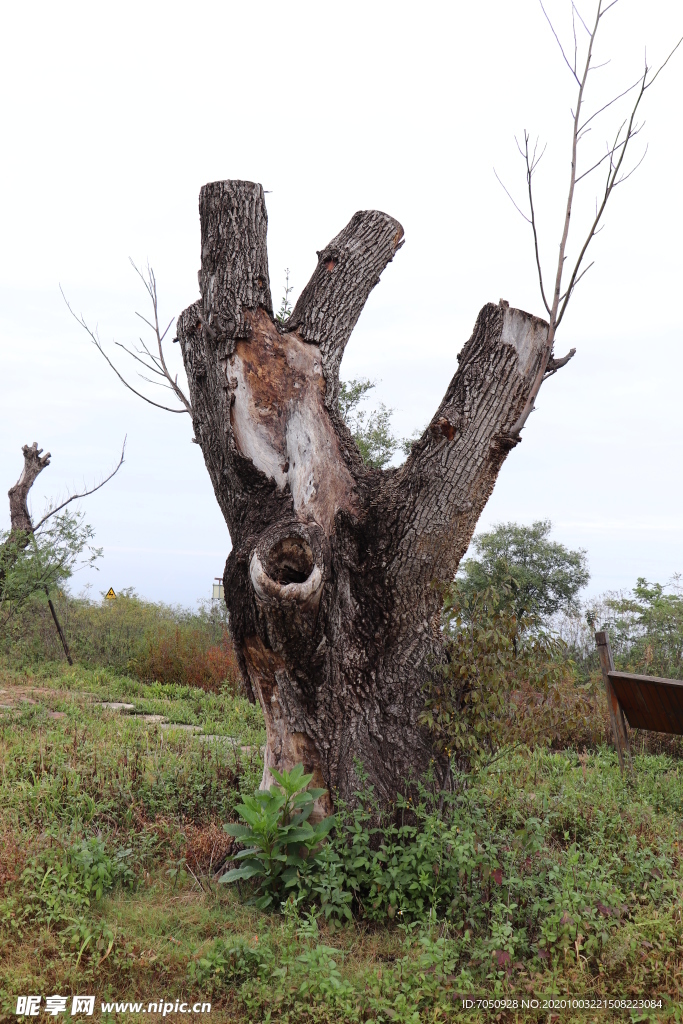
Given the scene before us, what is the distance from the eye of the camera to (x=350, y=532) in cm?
447

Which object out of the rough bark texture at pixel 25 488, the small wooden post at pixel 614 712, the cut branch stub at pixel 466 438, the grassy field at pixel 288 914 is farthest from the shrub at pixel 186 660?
the cut branch stub at pixel 466 438

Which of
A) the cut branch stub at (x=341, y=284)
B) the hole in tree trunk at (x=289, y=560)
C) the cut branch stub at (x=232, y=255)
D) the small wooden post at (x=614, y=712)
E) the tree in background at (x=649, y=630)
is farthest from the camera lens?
the tree in background at (x=649, y=630)

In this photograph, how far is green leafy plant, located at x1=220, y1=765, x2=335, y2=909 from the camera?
12.5 ft

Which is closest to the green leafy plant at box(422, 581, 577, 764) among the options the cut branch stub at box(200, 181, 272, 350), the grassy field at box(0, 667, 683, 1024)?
the grassy field at box(0, 667, 683, 1024)

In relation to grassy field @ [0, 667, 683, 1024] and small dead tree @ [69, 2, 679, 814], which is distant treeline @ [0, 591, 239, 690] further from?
small dead tree @ [69, 2, 679, 814]

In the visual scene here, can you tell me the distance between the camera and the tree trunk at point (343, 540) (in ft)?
13.9

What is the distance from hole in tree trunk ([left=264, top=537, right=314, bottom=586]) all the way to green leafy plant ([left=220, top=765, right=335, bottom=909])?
3.45 feet

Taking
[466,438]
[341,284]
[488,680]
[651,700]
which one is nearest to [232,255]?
[341,284]

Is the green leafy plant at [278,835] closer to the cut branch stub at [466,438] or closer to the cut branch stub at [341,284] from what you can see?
the cut branch stub at [466,438]

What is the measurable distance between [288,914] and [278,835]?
16.6 inches

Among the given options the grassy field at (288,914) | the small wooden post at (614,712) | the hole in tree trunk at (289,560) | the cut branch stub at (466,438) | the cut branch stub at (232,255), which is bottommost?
the grassy field at (288,914)

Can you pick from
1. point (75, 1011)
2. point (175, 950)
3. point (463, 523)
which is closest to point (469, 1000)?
point (175, 950)

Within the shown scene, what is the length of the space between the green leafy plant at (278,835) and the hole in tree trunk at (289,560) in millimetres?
1051

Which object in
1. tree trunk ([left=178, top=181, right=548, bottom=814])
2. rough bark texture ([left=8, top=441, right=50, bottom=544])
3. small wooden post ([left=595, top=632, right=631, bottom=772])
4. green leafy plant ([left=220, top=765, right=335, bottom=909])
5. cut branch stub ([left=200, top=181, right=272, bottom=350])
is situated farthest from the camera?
rough bark texture ([left=8, top=441, right=50, bottom=544])
